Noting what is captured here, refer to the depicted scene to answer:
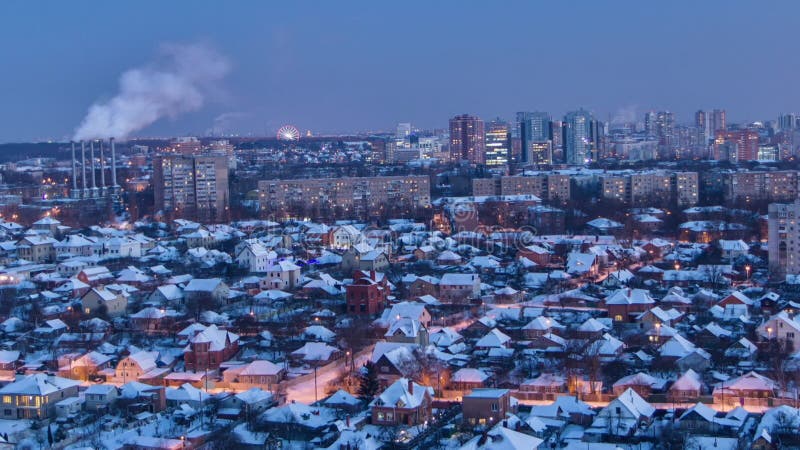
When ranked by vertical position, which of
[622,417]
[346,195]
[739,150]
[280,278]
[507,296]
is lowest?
[622,417]

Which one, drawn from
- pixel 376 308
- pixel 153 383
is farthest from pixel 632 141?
pixel 153 383

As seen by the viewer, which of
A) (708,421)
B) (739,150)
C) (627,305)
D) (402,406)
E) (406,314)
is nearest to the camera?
(708,421)

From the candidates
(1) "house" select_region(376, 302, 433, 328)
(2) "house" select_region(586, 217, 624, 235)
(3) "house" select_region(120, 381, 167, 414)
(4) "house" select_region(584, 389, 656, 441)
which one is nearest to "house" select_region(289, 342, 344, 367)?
(1) "house" select_region(376, 302, 433, 328)

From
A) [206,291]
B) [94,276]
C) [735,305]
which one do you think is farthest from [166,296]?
[735,305]

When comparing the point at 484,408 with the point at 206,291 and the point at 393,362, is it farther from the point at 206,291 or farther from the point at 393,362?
the point at 206,291

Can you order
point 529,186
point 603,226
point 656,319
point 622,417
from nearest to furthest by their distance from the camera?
point 622,417, point 656,319, point 603,226, point 529,186

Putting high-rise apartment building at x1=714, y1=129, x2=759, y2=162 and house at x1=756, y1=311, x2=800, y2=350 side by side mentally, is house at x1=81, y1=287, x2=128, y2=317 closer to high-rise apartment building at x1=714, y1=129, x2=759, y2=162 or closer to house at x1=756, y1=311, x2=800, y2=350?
house at x1=756, y1=311, x2=800, y2=350

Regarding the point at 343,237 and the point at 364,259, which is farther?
the point at 343,237
